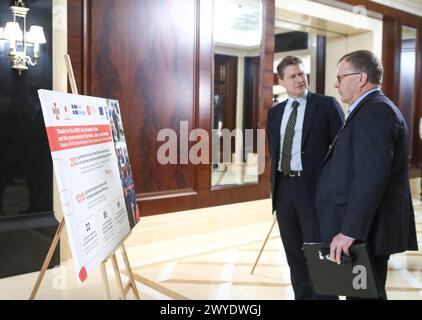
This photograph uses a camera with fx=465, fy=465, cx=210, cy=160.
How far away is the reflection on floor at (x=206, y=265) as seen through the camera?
314 centimetres

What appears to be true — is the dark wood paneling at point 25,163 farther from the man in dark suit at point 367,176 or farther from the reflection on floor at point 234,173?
the man in dark suit at point 367,176

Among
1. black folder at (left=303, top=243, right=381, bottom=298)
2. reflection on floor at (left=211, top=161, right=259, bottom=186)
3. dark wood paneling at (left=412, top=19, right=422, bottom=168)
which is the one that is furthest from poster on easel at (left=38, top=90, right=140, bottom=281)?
dark wood paneling at (left=412, top=19, right=422, bottom=168)

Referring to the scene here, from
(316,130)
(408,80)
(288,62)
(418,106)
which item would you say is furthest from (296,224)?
(418,106)

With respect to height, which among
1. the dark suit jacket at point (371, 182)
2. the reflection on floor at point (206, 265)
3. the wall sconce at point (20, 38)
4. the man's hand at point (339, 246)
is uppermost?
the wall sconce at point (20, 38)

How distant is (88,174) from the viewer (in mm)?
1891

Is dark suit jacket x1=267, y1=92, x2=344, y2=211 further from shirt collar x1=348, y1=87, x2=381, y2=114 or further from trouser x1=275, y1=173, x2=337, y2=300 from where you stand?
shirt collar x1=348, y1=87, x2=381, y2=114

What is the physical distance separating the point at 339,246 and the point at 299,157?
856 mm

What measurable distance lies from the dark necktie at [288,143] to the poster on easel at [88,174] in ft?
2.92

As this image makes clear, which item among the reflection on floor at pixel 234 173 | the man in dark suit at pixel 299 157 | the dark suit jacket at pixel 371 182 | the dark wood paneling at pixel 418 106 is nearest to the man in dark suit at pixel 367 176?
the dark suit jacket at pixel 371 182

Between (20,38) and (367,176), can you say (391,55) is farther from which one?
(367,176)

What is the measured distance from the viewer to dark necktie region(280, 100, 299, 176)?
2.63 metres
